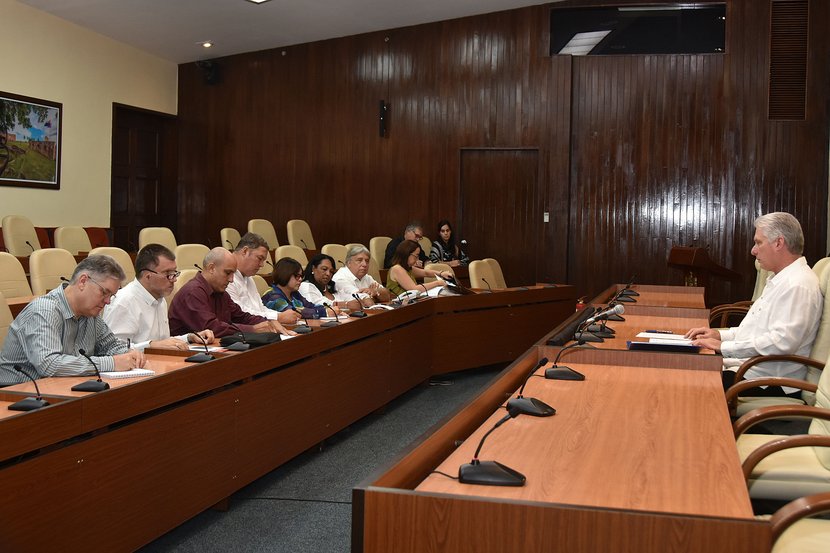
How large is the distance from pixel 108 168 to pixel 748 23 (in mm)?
7600

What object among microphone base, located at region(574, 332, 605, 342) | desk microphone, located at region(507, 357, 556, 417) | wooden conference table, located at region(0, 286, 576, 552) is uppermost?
microphone base, located at region(574, 332, 605, 342)

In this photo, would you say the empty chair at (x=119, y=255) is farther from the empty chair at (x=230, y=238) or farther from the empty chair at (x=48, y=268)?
the empty chair at (x=230, y=238)

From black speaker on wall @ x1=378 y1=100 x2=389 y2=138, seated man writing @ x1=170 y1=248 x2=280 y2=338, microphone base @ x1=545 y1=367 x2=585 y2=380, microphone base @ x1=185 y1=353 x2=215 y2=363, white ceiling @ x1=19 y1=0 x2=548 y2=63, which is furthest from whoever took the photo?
black speaker on wall @ x1=378 y1=100 x2=389 y2=138

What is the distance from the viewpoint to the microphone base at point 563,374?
286cm

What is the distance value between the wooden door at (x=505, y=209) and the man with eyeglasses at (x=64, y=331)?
25.6 ft

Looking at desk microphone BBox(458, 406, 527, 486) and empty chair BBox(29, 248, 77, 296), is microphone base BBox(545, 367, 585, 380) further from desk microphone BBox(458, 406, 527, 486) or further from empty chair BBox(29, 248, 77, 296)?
empty chair BBox(29, 248, 77, 296)

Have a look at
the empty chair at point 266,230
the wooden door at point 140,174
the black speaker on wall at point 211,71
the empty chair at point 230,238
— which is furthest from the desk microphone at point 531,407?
the black speaker on wall at point 211,71

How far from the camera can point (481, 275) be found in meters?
7.54

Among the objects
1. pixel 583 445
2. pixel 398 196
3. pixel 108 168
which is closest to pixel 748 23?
pixel 398 196

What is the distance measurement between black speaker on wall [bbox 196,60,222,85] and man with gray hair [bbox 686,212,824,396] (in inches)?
350

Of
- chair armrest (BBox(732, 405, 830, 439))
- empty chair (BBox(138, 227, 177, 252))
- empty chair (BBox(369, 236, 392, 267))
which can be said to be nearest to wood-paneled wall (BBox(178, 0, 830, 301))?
empty chair (BBox(369, 236, 392, 267))

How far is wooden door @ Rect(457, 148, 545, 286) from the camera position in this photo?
10.6 meters

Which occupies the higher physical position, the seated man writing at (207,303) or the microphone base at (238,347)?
the seated man writing at (207,303)

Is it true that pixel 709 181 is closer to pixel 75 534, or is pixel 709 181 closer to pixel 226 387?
pixel 226 387
